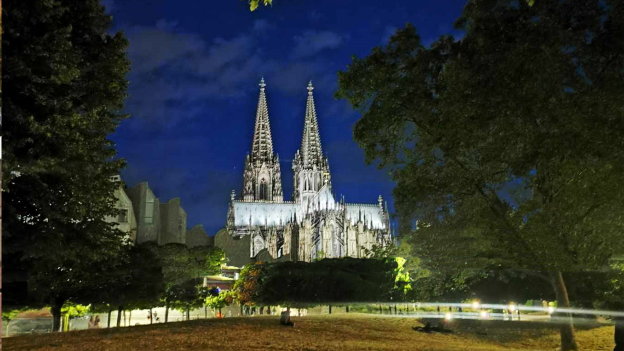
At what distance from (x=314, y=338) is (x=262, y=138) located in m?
130

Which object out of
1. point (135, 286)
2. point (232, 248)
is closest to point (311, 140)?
point (232, 248)

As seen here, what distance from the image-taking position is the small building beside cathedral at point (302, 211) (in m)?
121

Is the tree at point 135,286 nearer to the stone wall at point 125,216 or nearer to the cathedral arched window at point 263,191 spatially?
the stone wall at point 125,216

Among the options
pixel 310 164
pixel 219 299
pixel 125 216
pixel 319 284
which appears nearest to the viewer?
pixel 319 284

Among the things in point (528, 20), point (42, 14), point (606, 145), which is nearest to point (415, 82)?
point (528, 20)

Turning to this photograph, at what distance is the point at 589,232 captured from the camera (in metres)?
16.4

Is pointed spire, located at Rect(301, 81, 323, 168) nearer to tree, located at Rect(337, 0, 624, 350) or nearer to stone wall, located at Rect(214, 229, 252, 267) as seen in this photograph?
stone wall, located at Rect(214, 229, 252, 267)

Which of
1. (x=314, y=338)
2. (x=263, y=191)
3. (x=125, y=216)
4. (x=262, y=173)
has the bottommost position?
(x=314, y=338)

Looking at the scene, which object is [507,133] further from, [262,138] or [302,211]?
[262,138]

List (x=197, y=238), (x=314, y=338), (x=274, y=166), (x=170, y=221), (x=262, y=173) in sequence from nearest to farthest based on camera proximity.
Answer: (x=314, y=338) → (x=170, y=221) → (x=197, y=238) → (x=262, y=173) → (x=274, y=166)

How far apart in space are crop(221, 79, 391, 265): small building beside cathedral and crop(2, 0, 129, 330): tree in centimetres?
9422

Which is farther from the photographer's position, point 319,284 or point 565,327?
point 319,284

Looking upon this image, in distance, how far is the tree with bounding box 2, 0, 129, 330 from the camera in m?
12.0

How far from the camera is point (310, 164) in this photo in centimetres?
14112
